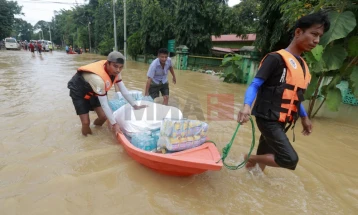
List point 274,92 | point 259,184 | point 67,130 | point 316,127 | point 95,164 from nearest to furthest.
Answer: point 274,92 < point 259,184 < point 95,164 < point 67,130 < point 316,127

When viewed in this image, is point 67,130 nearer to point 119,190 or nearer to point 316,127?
point 119,190

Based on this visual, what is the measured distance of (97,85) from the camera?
118 inches

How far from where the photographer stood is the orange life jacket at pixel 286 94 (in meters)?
1.97

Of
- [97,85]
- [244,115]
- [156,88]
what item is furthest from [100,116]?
[244,115]

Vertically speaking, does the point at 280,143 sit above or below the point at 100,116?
above

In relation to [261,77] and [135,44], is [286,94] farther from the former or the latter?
[135,44]

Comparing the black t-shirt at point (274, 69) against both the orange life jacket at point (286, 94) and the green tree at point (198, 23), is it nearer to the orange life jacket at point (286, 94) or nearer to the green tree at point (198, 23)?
the orange life jacket at point (286, 94)

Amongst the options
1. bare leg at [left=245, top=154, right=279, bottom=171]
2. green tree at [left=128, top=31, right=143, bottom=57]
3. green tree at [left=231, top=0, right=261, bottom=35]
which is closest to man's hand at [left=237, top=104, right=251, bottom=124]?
bare leg at [left=245, top=154, right=279, bottom=171]

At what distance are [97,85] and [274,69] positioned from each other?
2156 millimetres

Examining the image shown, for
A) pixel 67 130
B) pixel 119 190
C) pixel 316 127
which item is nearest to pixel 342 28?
pixel 316 127

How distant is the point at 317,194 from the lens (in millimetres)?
2402

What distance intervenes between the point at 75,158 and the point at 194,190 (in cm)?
161

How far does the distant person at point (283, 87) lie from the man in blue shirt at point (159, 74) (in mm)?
2796

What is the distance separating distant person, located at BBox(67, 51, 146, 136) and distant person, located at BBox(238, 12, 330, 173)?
5.69 feet
